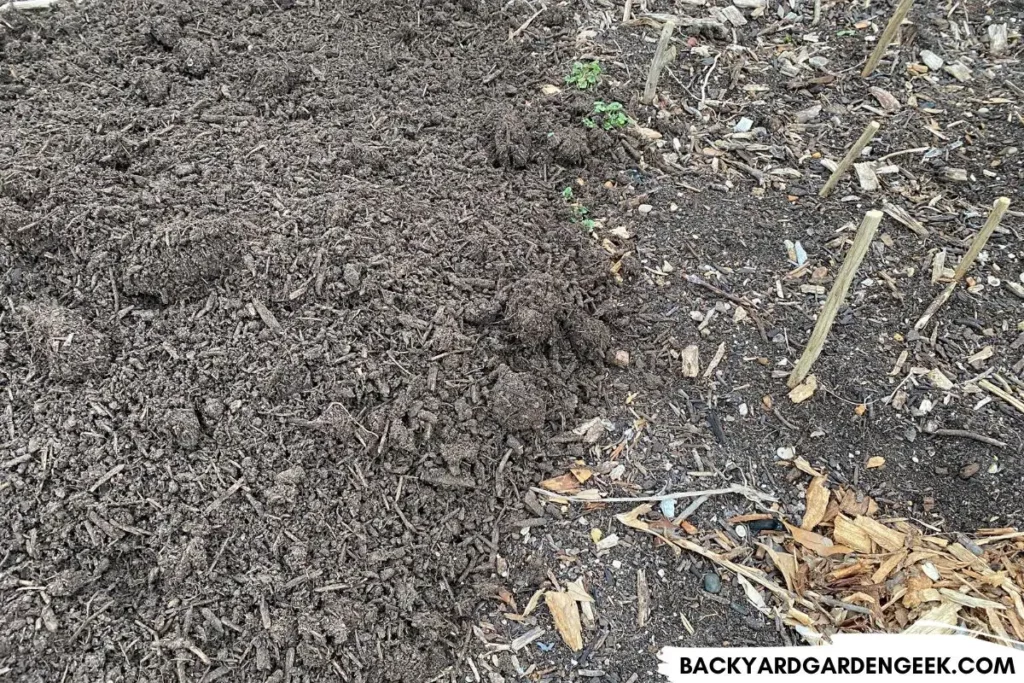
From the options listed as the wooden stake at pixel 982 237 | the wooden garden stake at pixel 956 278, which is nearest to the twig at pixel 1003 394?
the wooden garden stake at pixel 956 278

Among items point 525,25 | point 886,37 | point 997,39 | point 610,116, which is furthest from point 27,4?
point 997,39

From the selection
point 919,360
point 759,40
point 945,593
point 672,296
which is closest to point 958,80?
point 759,40

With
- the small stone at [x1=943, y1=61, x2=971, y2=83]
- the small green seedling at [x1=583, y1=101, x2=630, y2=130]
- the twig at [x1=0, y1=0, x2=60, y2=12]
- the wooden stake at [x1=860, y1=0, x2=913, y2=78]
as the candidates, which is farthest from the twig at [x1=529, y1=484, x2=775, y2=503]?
the twig at [x1=0, y1=0, x2=60, y2=12]

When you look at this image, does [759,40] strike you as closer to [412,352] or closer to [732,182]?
[732,182]

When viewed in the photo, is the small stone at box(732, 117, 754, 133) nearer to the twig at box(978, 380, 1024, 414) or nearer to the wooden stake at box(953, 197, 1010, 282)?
the wooden stake at box(953, 197, 1010, 282)

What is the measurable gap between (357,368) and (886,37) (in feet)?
9.73

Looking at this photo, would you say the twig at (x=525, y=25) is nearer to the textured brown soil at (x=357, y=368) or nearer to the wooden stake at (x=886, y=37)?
the textured brown soil at (x=357, y=368)

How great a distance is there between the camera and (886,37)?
10.9 ft

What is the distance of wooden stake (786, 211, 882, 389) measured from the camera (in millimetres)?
2043

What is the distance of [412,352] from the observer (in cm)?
242

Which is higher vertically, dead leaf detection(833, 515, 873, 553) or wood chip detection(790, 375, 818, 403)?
wood chip detection(790, 375, 818, 403)

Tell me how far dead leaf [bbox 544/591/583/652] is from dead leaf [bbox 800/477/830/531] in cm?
80

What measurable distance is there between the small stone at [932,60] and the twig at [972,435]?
2.04m

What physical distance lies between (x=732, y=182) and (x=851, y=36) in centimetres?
127
